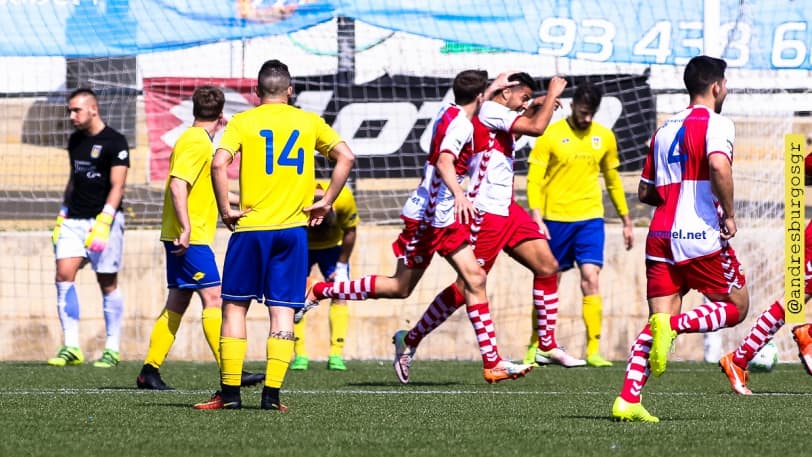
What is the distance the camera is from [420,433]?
22.4ft

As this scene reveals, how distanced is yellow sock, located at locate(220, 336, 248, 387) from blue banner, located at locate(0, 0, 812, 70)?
638cm

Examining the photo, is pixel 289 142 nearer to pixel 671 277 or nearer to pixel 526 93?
pixel 671 277

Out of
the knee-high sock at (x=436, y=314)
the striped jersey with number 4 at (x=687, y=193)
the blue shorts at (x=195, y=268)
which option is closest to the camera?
the striped jersey with number 4 at (x=687, y=193)

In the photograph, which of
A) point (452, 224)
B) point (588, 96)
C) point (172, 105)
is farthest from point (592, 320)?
point (172, 105)

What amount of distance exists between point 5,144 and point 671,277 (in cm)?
904

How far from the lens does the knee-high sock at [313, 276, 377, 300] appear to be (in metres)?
10.5

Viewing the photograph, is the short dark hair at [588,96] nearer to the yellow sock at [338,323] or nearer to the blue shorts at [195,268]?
the yellow sock at [338,323]

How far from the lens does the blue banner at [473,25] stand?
44.0 ft

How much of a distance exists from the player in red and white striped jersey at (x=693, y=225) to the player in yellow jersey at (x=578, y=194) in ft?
15.9

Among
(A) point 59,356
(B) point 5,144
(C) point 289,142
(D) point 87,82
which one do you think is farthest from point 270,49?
(C) point 289,142

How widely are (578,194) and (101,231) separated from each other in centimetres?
397

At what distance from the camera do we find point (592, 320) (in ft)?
41.9

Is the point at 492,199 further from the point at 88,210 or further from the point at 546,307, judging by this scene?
the point at 88,210

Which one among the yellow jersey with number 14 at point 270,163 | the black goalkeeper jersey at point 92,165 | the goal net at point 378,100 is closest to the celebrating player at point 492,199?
the yellow jersey with number 14 at point 270,163
